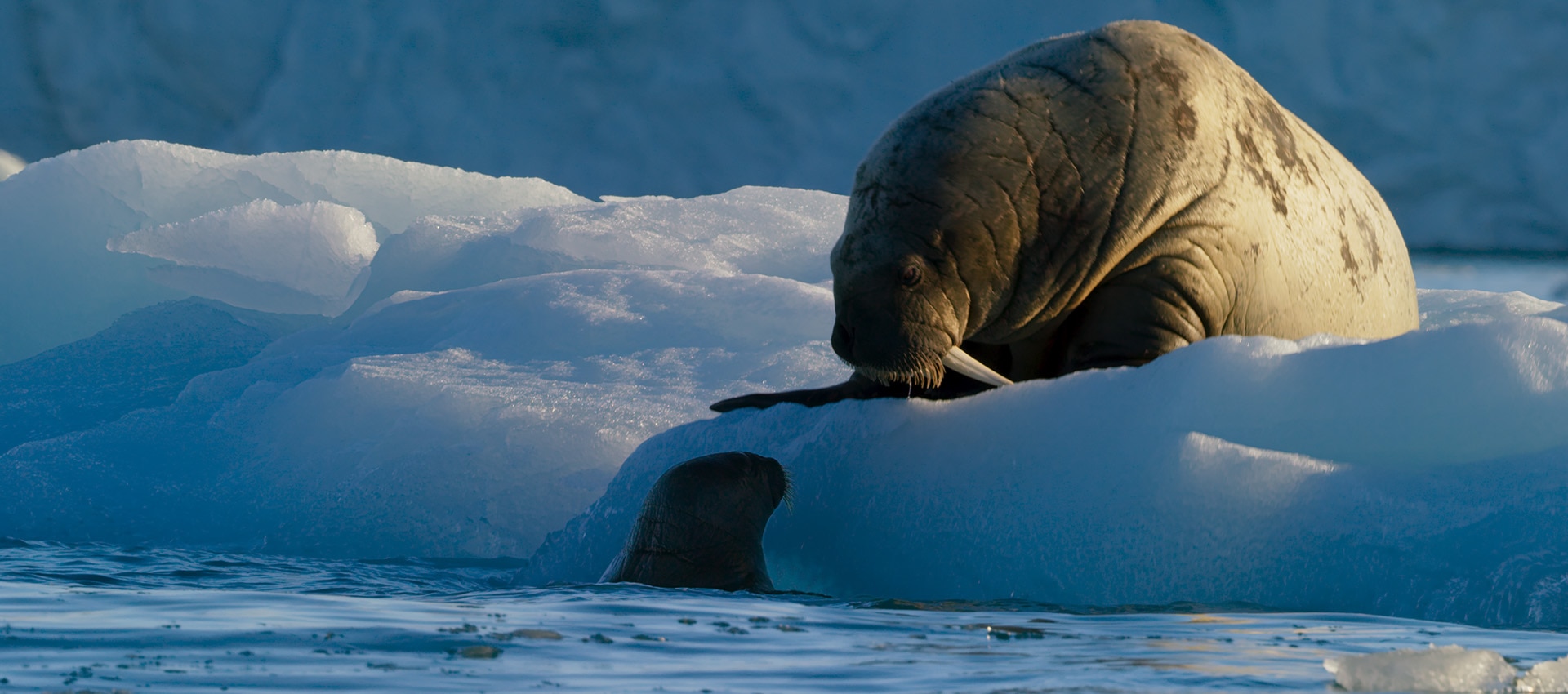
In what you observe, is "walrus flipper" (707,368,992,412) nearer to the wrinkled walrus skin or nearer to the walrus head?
the wrinkled walrus skin

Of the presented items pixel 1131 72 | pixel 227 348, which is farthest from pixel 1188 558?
pixel 227 348

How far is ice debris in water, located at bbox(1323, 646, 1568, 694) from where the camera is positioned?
1.35 meters

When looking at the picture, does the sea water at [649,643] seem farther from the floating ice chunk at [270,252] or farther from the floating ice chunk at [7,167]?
the floating ice chunk at [7,167]

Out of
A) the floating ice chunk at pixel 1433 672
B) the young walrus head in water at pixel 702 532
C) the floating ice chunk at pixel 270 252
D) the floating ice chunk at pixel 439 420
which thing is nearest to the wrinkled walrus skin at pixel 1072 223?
the young walrus head in water at pixel 702 532

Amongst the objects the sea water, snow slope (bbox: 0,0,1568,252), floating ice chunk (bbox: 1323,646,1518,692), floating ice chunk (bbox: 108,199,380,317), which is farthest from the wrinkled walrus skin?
snow slope (bbox: 0,0,1568,252)

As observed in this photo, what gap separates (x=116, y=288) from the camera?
640 cm

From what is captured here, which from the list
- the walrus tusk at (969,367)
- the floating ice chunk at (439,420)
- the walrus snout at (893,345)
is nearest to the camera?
the walrus snout at (893,345)

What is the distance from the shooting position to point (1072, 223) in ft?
10.8

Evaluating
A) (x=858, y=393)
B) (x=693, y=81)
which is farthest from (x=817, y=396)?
(x=693, y=81)

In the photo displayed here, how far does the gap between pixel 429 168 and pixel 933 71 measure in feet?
23.0

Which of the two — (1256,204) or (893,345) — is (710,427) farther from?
(1256,204)

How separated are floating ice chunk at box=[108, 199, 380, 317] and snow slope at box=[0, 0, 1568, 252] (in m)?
6.78

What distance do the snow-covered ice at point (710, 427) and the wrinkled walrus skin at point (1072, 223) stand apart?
0.29m

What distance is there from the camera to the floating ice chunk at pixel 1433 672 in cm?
136
